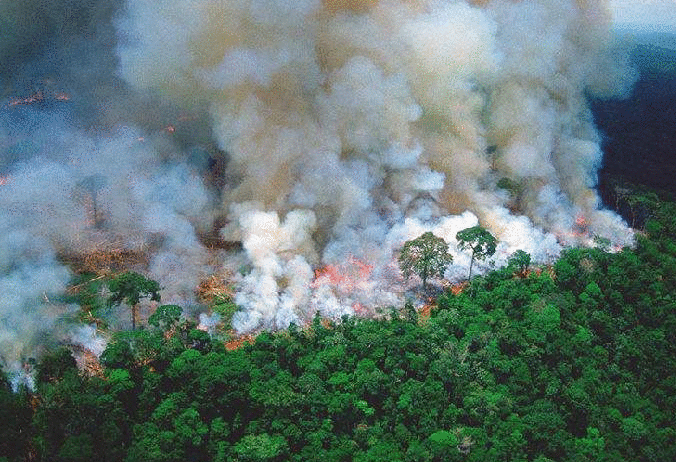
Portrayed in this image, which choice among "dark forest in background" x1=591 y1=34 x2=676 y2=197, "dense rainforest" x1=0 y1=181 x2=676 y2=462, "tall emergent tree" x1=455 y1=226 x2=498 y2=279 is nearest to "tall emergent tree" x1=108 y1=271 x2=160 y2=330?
"dense rainforest" x1=0 y1=181 x2=676 y2=462

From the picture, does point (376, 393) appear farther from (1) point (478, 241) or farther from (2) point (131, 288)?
(1) point (478, 241)

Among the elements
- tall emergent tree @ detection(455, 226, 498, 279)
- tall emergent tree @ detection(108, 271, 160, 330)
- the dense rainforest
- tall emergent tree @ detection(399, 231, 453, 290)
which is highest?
tall emergent tree @ detection(455, 226, 498, 279)

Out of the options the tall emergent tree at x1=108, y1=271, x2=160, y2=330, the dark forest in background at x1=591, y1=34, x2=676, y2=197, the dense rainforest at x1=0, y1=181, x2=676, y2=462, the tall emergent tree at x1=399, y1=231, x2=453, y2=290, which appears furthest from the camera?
the dark forest in background at x1=591, y1=34, x2=676, y2=197

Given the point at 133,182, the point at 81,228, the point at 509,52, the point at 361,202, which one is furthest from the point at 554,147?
the point at 81,228

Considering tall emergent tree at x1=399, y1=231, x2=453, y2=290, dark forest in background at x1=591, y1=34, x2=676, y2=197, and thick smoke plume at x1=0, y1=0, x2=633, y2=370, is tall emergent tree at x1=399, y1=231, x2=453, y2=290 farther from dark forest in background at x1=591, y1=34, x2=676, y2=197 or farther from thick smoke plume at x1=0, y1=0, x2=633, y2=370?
dark forest in background at x1=591, y1=34, x2=676, y2=197

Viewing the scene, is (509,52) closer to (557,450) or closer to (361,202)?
(361,202)

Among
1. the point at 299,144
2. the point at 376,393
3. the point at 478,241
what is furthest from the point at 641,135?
the point at 376,393

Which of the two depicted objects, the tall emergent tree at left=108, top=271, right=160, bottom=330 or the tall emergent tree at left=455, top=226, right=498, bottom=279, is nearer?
the tall emergent tree at left=108, top=271, right=160, bottom=330
